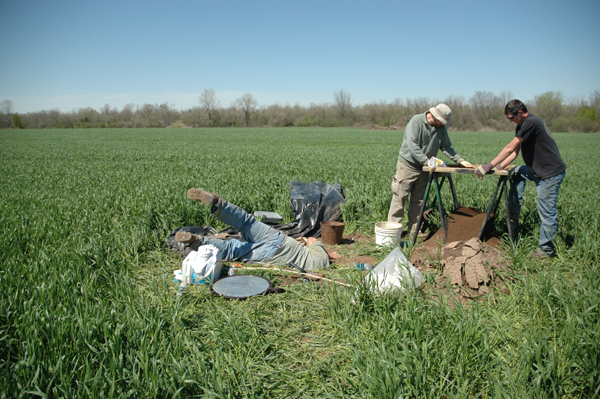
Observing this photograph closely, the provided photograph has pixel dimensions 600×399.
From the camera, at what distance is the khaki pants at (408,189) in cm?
553

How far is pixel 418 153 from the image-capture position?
17.0 feet

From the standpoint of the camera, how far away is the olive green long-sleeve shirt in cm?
524

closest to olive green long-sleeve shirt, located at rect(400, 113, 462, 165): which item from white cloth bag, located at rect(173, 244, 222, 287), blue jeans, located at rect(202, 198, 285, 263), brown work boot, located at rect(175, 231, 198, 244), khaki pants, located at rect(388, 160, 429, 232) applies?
khaki pants, located at rect(388, 160, 429, 232)

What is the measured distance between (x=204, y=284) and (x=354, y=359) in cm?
204

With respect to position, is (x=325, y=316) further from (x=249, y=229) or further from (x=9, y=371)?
(x=9, y=371)

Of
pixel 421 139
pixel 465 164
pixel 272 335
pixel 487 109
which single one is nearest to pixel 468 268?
pixel 465 164

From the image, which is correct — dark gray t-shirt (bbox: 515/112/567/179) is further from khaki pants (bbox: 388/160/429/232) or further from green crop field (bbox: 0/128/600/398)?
khaki pants (bbox: 388/160/429/232)

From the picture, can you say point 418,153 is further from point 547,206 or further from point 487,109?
point 487,109

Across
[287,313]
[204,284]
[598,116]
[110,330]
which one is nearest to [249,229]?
[204,284]

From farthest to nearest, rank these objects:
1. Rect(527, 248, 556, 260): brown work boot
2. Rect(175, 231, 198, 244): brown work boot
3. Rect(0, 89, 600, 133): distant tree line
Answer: Rect(0, 89, 600, 133): distant tree line → Rect(527, 248, 556, 260): brown work boot → Rect(175, 231, 198, 244): brown work boot

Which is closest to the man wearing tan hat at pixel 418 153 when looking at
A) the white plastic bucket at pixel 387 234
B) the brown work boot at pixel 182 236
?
the white plastic bucket at pixel 387 234

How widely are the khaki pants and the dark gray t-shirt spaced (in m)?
1.50

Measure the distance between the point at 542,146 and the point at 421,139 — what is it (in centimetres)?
156

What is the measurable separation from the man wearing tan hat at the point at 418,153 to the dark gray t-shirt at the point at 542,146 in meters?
0.80
